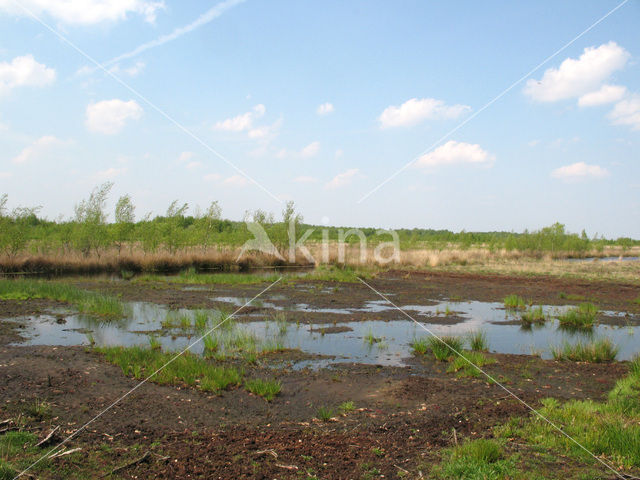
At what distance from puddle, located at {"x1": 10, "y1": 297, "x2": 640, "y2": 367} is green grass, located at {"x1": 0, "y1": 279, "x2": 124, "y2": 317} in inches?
22.3

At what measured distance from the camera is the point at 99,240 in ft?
107

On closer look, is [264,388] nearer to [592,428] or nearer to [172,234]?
[592,428]

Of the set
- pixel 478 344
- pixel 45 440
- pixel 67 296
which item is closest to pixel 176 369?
pixel 45 440

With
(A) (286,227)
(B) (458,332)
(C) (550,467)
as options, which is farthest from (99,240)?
(C) (550,467)

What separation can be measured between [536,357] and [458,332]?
314 cm

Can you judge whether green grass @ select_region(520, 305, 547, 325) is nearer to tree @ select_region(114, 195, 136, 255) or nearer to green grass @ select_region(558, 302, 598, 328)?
green grass @ select_region(558, 302, 598, 328)

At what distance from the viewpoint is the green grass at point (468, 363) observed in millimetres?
8898

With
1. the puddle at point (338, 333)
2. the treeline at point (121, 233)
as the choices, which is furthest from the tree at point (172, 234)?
the puddle at point (338, 333)

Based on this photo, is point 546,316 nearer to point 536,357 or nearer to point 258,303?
point 536,357

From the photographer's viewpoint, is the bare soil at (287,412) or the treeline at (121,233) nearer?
the bare soil at (287,412)

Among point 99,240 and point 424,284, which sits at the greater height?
point 99,240

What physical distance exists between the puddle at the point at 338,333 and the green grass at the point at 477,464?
5.04 meters

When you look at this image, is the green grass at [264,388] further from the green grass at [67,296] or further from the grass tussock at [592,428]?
the green grass at [67,296]

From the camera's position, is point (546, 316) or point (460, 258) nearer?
point (546, 316)
